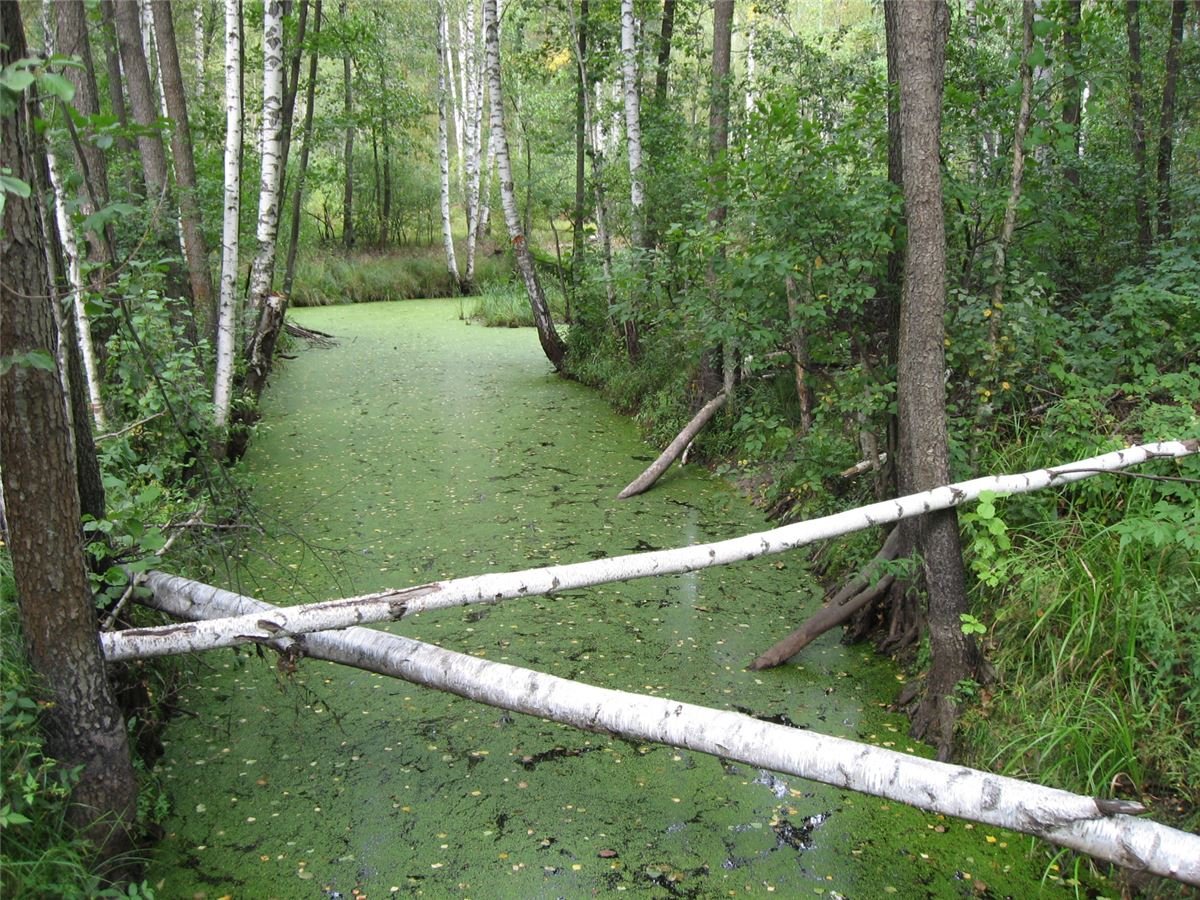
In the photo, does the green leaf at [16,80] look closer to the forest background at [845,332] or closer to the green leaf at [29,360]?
the forest background at [845,332]

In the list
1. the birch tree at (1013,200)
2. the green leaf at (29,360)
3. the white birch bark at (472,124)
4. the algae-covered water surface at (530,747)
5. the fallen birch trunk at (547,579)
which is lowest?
the algae-covered water surface at (530,747)

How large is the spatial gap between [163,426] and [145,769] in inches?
134

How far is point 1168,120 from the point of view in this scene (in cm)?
726

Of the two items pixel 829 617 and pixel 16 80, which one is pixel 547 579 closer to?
pixel 829 617

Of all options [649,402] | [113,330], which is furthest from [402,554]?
[649,402]

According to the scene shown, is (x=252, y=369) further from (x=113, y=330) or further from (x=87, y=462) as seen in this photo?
(x=87, y=462)

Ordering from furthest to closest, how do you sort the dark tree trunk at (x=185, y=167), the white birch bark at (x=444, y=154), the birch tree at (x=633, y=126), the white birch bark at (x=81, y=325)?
the white birch bark at (x=444, y=154), the birch tree at (x=633, y=126), the dark tree trunk at (x=185, y=167), the white birch bark at (x=81, y=325)

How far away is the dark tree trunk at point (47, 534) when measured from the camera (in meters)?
2.32

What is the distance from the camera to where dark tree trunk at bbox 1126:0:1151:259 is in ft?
21.5

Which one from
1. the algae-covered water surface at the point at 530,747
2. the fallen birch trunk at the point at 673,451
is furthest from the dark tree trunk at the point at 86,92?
the fallen birch trunk at the point at 673,451

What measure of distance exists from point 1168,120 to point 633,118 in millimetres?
4543

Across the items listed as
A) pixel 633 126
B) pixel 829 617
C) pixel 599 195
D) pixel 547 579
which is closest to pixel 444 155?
pixel 599 195

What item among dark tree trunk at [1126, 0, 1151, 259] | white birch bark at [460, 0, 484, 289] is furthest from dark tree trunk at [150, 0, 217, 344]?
white birch bark at [460, 0, 484, 289]

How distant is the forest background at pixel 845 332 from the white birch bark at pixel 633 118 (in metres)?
0.04
